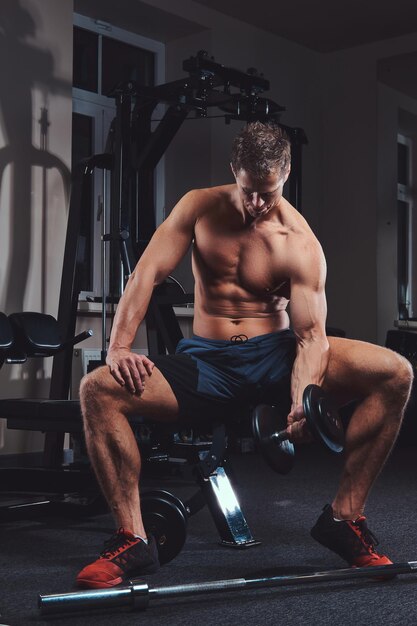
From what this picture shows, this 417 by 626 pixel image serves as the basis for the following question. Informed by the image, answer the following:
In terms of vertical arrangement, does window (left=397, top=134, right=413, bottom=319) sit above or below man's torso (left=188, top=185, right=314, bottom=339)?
above

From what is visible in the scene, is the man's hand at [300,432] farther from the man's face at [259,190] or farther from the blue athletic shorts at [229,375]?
the man's face at [259,190]

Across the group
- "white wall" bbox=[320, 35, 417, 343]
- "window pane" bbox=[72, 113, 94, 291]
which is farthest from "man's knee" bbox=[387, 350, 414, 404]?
"white wall" bbox=[320, 35, 417, 343]

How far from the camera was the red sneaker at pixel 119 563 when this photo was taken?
6.57ft

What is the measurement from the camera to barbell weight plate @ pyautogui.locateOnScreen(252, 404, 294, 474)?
6.32 feet

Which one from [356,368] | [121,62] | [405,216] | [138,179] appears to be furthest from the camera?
[405,216]

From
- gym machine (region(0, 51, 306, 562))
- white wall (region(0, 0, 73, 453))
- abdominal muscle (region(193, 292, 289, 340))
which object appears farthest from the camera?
white wall (region(0, 0, 73, 453))

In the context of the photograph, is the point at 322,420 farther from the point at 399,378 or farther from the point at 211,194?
the point at 211,194

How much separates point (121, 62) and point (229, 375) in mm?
3707

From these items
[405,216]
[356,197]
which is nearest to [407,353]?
[356,197]

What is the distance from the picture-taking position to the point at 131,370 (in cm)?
207

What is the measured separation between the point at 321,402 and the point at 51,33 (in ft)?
10.4

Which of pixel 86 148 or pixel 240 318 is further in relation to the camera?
pixel 86 148

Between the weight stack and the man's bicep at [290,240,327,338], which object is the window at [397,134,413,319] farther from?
the man's bicep at [290,240,327,338]

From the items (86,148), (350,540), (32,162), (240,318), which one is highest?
(86,148)
